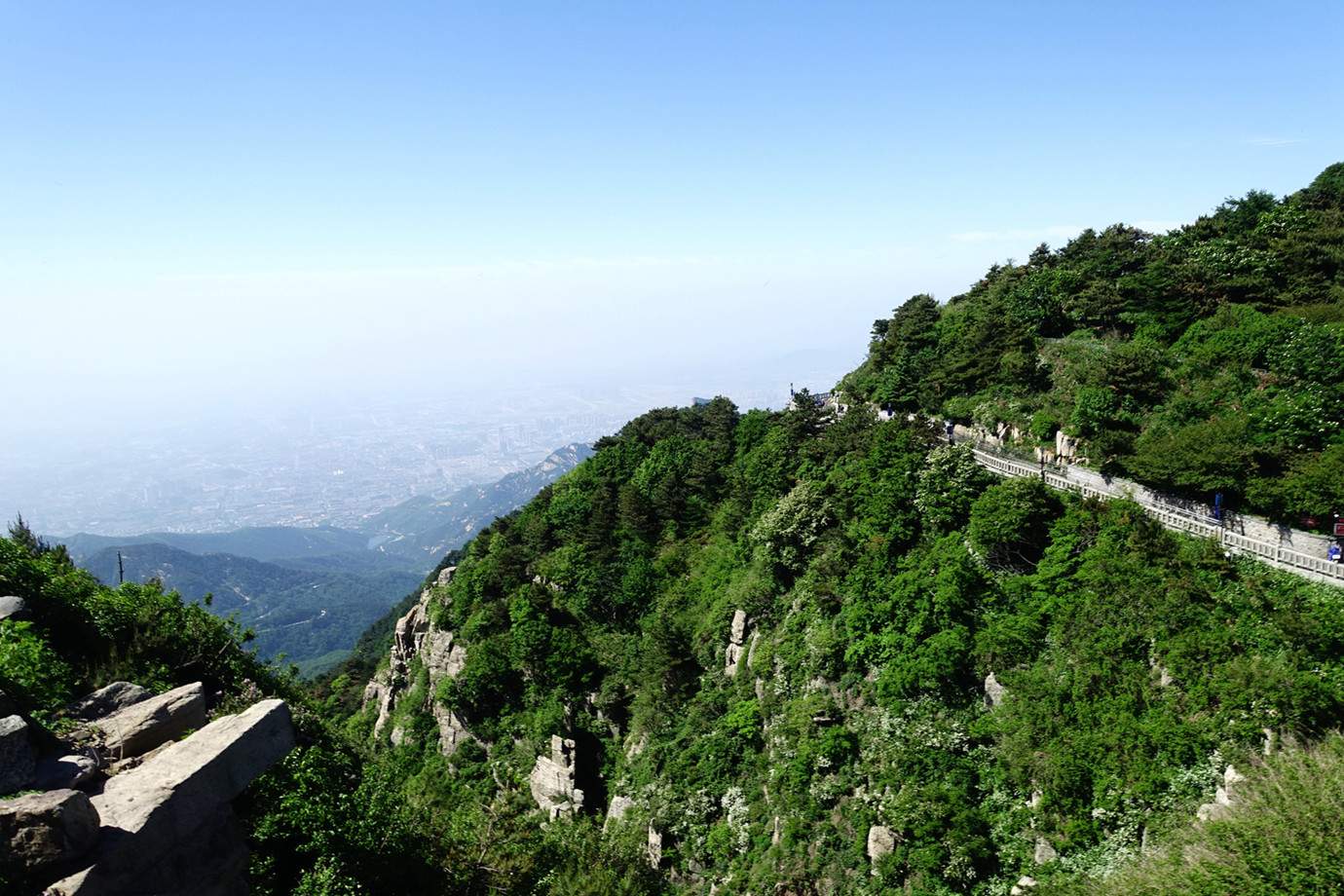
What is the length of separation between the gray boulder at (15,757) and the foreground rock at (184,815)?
33.1 inches

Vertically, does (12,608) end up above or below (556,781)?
above

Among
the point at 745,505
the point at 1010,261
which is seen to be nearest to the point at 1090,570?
the point at 745,505

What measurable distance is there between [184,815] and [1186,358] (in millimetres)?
32308

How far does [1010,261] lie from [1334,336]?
2889 centimetres

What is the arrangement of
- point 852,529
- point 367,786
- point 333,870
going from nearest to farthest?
point 333,870
point 367,786
point 852,529

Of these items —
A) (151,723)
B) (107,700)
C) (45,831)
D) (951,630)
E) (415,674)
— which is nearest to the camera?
(45,831)

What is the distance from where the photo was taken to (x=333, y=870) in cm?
993

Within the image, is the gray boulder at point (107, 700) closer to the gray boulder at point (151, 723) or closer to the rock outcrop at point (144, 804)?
the rock outcrop at point (144, 804)

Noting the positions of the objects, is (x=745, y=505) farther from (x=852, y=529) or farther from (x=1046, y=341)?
(x=1046, y=341)

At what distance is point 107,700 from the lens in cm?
1025

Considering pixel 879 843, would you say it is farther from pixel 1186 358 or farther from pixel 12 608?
pixel 1186 358

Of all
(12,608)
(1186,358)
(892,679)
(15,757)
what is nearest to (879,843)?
(892,679)

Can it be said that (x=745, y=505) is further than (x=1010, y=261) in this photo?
No

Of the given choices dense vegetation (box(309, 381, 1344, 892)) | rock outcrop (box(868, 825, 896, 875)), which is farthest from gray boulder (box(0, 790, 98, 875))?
rock outcrop (box(868, 825, 896, 875))
